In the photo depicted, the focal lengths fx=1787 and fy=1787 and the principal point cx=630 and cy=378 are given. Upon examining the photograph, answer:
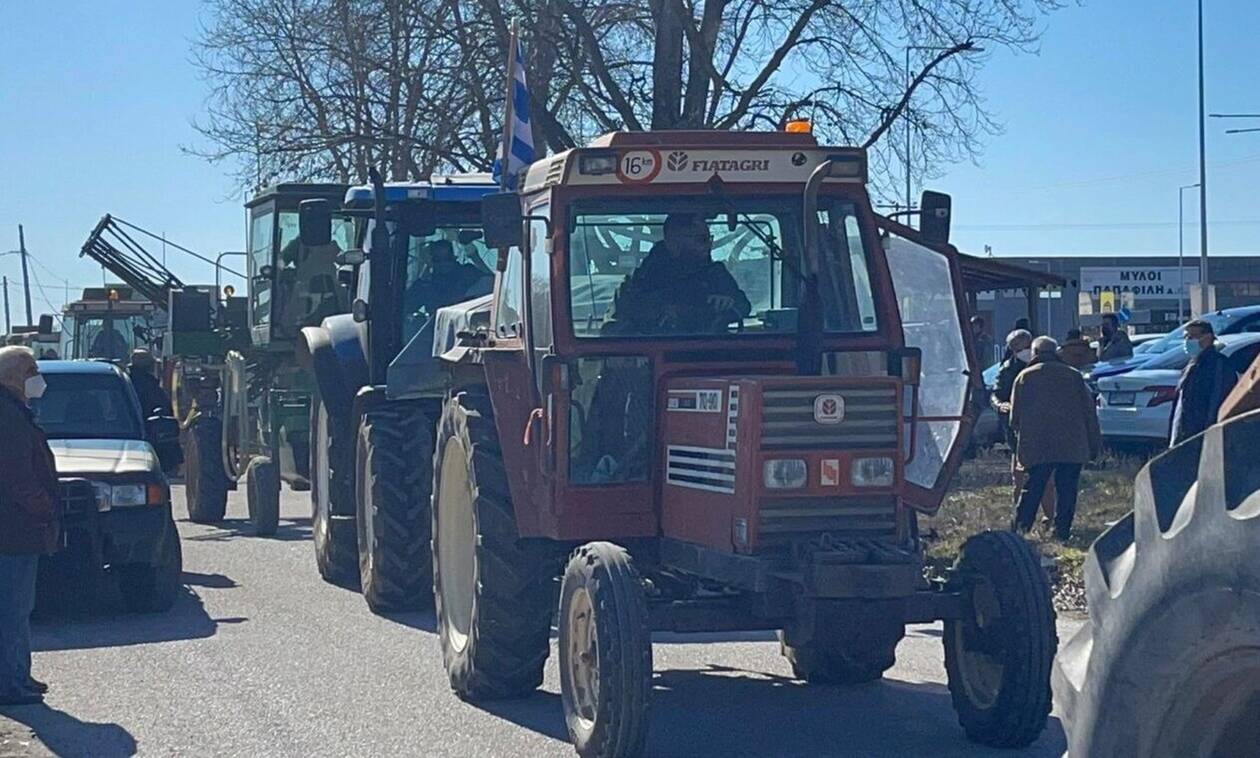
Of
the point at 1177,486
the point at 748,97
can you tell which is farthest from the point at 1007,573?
the point at 748,97

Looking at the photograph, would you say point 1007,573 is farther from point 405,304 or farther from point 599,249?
point 405,304

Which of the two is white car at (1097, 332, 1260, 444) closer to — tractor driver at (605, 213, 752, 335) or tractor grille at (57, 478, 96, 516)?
tractor grille at (57, 478, 96, 516)

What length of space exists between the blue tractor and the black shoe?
9.52 feet

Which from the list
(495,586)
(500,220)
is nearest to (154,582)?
(495,586)

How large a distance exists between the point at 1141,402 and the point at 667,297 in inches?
472

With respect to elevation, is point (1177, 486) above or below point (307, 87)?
below

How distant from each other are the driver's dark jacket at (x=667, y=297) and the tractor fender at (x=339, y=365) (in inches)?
201

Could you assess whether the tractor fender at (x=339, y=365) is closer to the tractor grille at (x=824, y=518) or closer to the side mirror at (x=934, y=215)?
the side mirror at (x=934, y=215)

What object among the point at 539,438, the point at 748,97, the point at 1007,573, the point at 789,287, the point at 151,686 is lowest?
the point at 151,686

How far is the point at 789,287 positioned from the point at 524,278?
3.91 feet

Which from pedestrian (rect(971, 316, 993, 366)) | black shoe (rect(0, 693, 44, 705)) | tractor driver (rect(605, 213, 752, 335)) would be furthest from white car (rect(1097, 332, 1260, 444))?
black shoe (rect(0, 693, 44, 705))

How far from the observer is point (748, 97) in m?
21.0

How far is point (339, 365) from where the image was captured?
42.2ft

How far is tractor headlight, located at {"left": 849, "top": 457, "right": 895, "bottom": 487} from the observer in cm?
705
